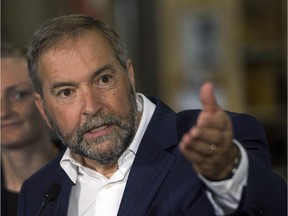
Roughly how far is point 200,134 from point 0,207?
5.58ft

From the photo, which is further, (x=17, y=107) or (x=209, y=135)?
(x=17, y=107)

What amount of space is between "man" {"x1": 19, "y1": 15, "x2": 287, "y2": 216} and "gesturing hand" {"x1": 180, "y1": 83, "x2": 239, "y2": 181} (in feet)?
1.06

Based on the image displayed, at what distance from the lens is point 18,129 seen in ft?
10.7

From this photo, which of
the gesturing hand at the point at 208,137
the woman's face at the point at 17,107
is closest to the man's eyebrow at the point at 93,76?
the gesturing hand at the point at 208,137

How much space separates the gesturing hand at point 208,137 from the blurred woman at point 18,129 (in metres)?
1.70

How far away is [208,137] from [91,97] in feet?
2.38

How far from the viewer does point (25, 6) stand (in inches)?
279

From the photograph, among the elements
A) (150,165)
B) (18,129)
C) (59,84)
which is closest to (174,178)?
(150,165)

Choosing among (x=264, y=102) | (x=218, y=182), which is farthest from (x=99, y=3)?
(x=218, y=182)

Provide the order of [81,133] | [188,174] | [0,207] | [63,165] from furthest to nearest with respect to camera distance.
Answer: [0,207] < [63,165] < [81,133] < [188,174]

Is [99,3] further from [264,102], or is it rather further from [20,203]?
[20,203]

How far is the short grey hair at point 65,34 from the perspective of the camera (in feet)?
7.86

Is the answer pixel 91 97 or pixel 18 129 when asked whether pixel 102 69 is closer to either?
pixel 91 97

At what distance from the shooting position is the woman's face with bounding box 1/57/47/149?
327 centimetres
